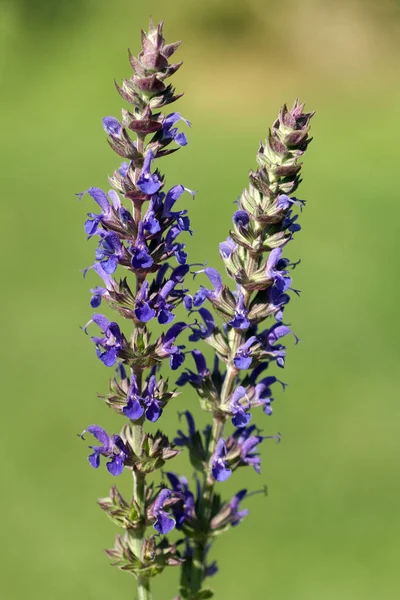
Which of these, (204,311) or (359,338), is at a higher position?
(359,338)

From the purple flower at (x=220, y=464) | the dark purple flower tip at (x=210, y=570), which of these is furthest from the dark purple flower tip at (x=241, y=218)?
the dark purple flower tip at (x=210, y=570)

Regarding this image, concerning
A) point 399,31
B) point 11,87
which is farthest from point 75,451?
point 399,31

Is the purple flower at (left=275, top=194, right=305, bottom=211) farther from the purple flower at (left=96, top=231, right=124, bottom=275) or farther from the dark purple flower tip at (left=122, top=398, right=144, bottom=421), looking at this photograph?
the dark purple flower tip at (left=122, top=398, right=144, bottom=421)

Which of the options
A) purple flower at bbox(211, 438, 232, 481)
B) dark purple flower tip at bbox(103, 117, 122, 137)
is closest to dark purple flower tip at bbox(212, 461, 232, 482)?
purple flower at bbox(211, 438, 232, 481)

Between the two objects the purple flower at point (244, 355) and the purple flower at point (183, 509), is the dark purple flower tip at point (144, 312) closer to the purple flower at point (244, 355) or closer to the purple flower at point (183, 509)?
the purple flower at point (244, 355)

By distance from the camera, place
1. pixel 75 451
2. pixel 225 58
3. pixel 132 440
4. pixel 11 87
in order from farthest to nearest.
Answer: pixel 225 58
pixel 11 87
pixel 75 451
pixel 132 440

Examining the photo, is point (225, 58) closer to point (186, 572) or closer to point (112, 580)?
point (112, 580)

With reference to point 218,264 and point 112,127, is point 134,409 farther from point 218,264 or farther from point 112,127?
point 218,264
